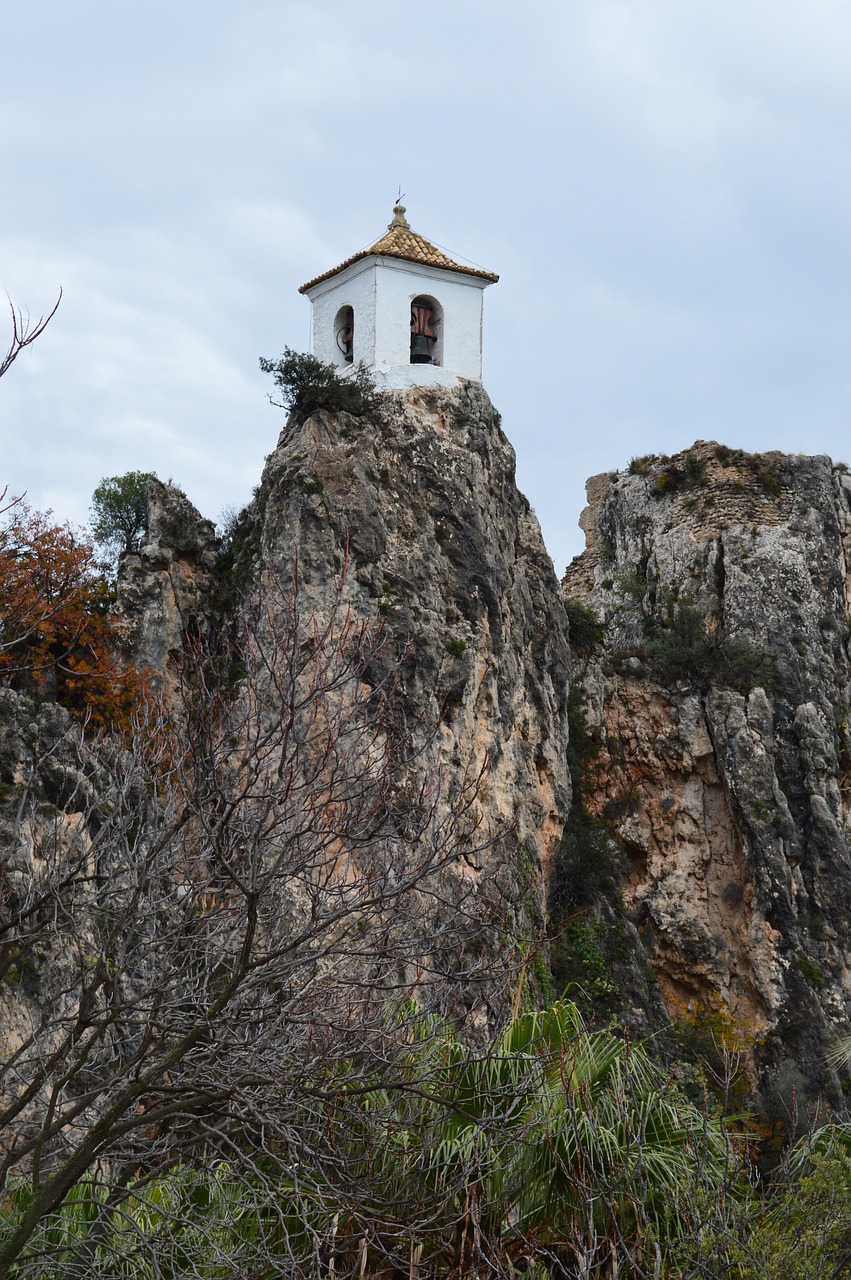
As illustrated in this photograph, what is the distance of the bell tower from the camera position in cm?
2516

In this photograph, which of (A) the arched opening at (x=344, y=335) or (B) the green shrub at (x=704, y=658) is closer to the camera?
(A) the arched opening at (x=344, y=335)

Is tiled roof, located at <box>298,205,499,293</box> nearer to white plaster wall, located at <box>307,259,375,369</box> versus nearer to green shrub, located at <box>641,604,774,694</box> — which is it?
white plaster wall, located at <box>307,259,375,369</box>

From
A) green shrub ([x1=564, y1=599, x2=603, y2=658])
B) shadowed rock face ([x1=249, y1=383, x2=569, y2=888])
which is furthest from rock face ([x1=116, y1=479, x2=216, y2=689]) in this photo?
green shrub ([x1=564, y1=599, x2=603, y2=658])

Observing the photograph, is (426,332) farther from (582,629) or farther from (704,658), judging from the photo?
(704,658)

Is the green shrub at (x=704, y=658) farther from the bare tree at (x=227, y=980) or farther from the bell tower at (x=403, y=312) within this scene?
the bare tree at (x=227, y=980)

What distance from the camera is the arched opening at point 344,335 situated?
2588 centimetres

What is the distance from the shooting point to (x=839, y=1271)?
9.97m

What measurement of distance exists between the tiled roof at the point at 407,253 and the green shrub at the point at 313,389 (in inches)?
108

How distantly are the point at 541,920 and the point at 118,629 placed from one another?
7.81m

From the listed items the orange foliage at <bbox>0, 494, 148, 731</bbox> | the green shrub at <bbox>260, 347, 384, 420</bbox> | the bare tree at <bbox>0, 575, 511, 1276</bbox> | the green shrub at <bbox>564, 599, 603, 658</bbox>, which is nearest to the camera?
the bare tree at <bbox>0, 575, 511, 1276</bbox>

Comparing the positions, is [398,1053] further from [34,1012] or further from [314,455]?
[314,455]

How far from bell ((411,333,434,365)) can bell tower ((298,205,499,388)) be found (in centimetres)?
2

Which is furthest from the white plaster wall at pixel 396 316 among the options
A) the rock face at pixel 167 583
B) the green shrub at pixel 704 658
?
the green shrub at pixel 704 658

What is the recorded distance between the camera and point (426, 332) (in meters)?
26.0
